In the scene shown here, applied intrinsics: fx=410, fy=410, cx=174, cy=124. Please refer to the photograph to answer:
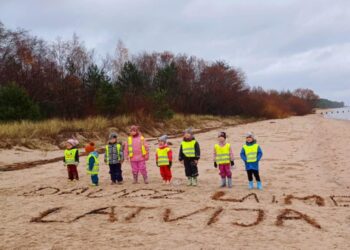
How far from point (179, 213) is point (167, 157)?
363 cm

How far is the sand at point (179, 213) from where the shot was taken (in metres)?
6.23

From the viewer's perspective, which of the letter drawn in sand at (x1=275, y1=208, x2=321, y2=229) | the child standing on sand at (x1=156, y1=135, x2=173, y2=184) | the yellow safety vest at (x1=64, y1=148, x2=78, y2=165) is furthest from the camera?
the yellow safety vest at (x1=64, y1=148, x2=78, y2=165)

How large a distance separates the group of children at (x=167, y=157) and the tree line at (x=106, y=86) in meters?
15.8

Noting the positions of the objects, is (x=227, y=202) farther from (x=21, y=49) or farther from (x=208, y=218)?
(x=21, y=49)

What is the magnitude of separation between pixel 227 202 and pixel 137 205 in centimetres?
190

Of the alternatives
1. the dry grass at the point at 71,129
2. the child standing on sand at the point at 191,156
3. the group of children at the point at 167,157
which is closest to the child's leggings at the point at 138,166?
the group of children at the point at 167,157

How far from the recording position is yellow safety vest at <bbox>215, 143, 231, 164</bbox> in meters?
10.7

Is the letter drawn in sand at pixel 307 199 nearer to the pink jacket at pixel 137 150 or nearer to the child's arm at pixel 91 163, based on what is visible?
the pink jacket at pixel 137 150

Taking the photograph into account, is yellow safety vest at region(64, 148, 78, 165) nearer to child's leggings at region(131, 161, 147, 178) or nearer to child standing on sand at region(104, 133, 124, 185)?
child standing on sand at region(104, 133, 124, 185)

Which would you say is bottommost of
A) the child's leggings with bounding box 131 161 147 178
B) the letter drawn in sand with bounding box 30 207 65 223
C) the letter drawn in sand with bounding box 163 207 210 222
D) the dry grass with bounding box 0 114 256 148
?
the letter drawn in sand with bounding box 163 207 210 222

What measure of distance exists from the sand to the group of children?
0.35m

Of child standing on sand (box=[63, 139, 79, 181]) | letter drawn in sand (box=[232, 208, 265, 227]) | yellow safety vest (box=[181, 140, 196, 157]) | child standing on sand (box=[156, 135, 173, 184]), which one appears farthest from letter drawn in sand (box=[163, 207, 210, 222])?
child standing on sand (box=[63, 139, 79, 181])

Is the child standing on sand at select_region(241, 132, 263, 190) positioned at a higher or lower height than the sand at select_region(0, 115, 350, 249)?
higher

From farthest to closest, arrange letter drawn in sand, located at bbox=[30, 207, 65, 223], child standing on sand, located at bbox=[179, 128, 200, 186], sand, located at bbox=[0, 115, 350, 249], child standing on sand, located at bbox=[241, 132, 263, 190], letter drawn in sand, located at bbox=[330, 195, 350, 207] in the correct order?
child standing on sand, located at bbox=[179, 128, 200, 186]
child standing on sand, located at bbox=[241, 132, 263, 190]
letter drawn in sand, located at bbox=[330, 195, 350, 207]
letter drawn in sand, located at bbox=[30, 207, 65, 223]
sand, located at bbox=[0, 115, 350, 249]
